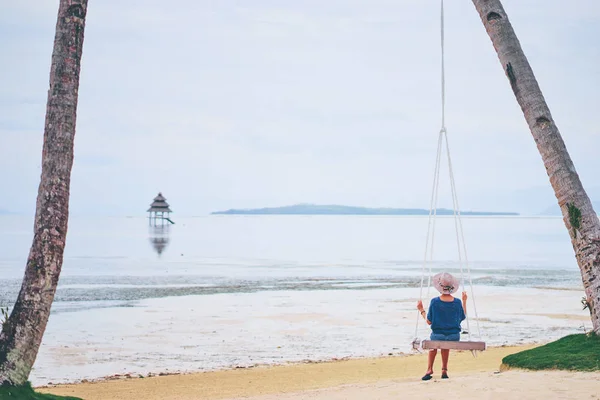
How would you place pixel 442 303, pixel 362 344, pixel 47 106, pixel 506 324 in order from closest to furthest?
pixel 47 106, pixel 442 303, pixel 362 344, pixel 506 324

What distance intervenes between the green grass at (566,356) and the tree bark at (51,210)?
6.01 metres

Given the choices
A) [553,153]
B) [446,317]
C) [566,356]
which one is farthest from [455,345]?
[553,153]

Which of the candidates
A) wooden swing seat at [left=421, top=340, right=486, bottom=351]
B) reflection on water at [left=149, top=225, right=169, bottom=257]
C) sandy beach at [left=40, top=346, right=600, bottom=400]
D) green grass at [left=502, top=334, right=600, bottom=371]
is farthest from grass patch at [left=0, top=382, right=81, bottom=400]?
reflection on water at [left=149, top=225, right=169, bottom=257]

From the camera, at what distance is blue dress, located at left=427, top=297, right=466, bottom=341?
31.7ft

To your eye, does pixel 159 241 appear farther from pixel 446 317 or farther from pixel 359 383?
pixel 446 317

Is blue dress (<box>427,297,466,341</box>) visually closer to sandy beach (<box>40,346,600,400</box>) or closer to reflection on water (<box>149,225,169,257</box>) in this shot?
sandy beach (<box>40,346,600,400</box>)

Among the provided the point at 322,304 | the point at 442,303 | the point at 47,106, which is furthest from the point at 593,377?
the point at 322,304

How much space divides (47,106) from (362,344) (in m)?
9.86

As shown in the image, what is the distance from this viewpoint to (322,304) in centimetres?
2414

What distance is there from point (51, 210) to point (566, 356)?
6.45 meters

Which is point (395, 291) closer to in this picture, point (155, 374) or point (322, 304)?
point (322, 304)

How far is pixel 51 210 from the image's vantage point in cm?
855

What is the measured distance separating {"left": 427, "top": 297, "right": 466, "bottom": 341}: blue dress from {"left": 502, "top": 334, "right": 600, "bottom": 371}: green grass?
52.5 inches

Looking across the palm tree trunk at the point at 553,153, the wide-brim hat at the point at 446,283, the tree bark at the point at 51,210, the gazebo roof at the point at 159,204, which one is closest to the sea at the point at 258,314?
the wide-brim hat at the point at 446,283
